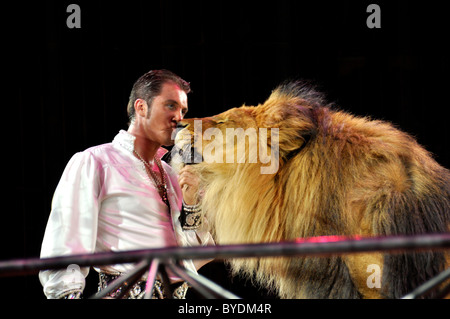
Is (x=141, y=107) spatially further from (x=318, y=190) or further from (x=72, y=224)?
(x=318, y=190)

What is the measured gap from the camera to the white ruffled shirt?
1.81 meters

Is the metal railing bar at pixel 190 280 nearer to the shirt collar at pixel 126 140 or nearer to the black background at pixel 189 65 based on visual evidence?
the shirt collar at pixel 126 140

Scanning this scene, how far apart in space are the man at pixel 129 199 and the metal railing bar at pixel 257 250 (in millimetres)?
758

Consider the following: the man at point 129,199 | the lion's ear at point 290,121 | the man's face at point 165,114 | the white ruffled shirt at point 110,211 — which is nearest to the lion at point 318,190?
the lion's ear at point 290,121

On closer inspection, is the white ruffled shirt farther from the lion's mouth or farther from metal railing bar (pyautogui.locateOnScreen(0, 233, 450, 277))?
metal railing bar (pyautogui.locateOnScreen(0, 233, 450, 277))

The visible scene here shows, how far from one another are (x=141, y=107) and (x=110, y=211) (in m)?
0.50

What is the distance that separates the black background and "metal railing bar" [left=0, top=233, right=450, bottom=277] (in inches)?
60.4

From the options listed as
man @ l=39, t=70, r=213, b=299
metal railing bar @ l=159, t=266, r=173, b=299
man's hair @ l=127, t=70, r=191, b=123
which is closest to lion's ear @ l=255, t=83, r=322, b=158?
man @ l=39, t=70, r=213, b=299

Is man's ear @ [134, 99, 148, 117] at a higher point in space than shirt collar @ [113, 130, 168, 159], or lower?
higher

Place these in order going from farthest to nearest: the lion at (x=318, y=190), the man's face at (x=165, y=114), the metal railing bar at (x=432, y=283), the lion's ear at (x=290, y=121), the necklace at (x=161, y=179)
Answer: the man's face at (x=165, y=114)
the necklace at (x=161, y=179)
the lion's ear at (x=290, y=121)
the lion at (x=318, y=190)
the metal railing bar at (x=432, y=283)

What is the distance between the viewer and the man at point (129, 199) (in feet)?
5.90

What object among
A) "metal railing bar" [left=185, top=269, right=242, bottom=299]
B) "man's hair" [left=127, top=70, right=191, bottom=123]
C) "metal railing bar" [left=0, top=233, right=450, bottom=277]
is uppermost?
"man's hair" [left=127, top=70, right=191, bottom=123]

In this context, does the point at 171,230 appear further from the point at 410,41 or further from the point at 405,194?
the point at 410,41
